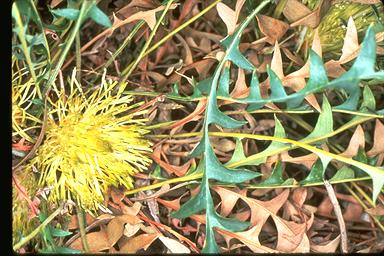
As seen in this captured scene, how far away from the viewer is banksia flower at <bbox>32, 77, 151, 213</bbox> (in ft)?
1.49

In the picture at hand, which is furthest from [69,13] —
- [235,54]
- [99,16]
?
[235,54]

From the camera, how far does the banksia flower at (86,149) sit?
1.49ft

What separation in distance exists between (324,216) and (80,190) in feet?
0.84

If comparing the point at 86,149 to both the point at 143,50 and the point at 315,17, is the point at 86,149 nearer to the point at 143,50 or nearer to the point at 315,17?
the point at 143,50

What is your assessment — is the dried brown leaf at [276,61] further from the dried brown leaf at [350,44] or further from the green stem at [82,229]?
the green stem at [82,229]

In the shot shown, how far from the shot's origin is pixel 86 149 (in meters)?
0.45

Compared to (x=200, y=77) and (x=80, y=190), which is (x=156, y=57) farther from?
(x=80, y=190)

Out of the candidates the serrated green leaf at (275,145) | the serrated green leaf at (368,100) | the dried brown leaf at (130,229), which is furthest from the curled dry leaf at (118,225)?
the serrated green leaf at (368,100)

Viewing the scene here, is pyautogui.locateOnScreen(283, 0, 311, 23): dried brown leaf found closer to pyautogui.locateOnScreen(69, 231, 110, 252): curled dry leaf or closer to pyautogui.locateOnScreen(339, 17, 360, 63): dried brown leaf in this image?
pyautogui.locateOnScreen(339, 17, 360, 63): dried brown leaf

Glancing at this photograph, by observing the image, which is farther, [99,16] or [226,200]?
[226,200]

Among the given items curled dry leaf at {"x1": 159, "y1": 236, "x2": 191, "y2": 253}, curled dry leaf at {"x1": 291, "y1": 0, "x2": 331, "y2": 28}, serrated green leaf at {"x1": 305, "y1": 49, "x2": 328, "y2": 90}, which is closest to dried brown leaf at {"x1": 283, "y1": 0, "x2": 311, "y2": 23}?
curled dry leaf at {"x1": 291, "y1": 0, "x2": 331, "y2": 28}

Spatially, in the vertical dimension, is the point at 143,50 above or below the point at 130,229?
above

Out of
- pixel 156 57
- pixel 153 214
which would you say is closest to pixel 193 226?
pixel 153 214

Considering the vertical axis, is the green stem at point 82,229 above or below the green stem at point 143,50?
below
